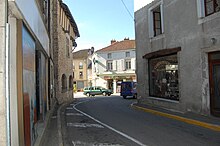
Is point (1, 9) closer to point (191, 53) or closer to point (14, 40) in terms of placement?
point (14, 40)

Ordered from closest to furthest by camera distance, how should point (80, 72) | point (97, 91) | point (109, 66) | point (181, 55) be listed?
point (181, 55) < point (97, 91) < point (109, 66) < point (80, 72)

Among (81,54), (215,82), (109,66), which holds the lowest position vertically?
(215,82)

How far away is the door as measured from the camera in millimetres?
10859

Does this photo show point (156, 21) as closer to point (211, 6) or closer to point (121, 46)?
point (211, 6)

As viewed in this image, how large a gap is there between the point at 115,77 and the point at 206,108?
38084 mm

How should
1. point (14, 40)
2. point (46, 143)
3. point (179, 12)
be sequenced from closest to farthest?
1. point (14, 40)
2. point (46, 143)
3. point (179, 12)

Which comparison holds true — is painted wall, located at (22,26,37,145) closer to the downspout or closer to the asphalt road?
the downspout

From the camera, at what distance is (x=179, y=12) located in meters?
13.1

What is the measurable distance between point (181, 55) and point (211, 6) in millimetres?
2706

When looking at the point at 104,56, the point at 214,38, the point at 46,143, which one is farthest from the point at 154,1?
the point at 104,56

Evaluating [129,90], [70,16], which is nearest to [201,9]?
[70,16]

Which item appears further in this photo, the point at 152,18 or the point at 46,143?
the point at 152,18

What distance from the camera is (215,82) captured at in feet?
36.1

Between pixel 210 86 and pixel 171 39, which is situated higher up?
pixel 171 39
